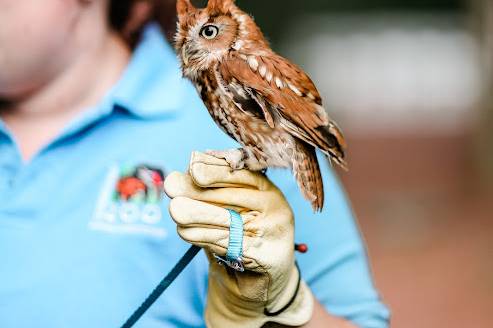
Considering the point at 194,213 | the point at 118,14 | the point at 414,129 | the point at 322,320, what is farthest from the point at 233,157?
the point at 414,129

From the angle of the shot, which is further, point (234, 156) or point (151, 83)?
point (151, 83)

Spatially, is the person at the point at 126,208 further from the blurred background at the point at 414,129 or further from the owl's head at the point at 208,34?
the blurred background at the point at 414,129

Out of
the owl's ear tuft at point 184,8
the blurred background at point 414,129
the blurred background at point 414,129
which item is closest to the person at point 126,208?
the owl's ear tuft at point 184,8

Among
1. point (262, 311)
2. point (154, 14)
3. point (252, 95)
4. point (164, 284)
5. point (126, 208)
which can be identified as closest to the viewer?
point (252, 95)

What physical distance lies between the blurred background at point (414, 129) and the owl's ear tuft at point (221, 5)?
856mm

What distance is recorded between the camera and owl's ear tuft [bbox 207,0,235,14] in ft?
6.02

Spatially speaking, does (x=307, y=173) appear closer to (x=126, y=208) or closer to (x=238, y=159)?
(x=238, y=159)

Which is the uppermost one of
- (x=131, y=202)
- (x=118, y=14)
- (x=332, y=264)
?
(x=118, y=14)

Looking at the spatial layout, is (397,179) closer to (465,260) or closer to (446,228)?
(446,228)

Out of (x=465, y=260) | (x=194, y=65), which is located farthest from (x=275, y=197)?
(x=465, y=260)

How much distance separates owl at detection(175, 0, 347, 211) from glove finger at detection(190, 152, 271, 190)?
2cm

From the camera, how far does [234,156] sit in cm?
187

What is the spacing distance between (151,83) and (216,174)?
71 cm

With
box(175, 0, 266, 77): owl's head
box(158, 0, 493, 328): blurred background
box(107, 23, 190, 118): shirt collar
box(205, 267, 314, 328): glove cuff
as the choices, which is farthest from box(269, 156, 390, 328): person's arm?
box(158, 0, 493, 328): blurred background
